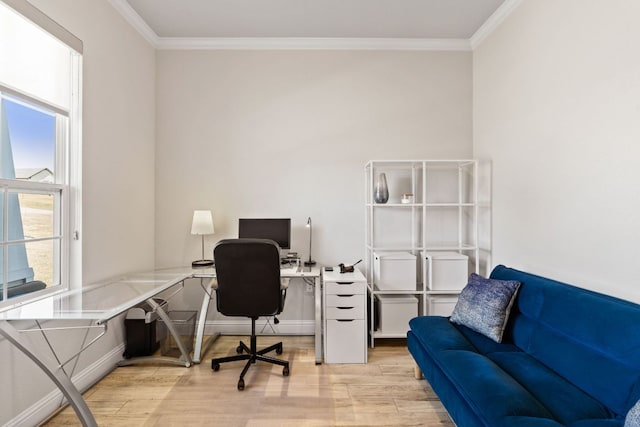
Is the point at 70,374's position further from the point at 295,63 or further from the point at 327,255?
the point at 295,63

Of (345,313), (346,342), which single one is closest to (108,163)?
(345,313)

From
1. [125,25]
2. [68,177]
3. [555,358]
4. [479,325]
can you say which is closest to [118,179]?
[68,177]

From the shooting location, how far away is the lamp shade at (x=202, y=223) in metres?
3.18

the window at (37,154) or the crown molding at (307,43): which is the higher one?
the crown molding at (307,43)

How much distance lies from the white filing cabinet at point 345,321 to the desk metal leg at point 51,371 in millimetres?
1672

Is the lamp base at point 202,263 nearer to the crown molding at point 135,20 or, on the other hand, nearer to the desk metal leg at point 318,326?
the desk metal leg at point 318,326

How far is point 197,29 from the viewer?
322 cm

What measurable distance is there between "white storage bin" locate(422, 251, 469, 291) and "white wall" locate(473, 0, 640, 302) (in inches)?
13.8

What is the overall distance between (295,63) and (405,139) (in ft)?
4.51

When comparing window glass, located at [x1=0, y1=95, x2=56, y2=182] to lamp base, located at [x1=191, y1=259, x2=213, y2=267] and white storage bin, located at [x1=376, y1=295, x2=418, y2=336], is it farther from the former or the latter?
white storage bin, located at [x1=376, y1=295, x2=418, y2=336]

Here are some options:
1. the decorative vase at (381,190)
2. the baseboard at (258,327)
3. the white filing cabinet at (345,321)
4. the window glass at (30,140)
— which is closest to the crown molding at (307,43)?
the decorative vase at (381,190)

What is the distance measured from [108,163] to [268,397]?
2.16 metres

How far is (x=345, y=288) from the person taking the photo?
9.34 feet

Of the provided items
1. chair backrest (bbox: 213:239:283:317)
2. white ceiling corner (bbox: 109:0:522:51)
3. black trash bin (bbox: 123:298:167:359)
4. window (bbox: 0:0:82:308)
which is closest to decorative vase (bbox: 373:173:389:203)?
chair backrest (bbox: 213:239:283:317)
